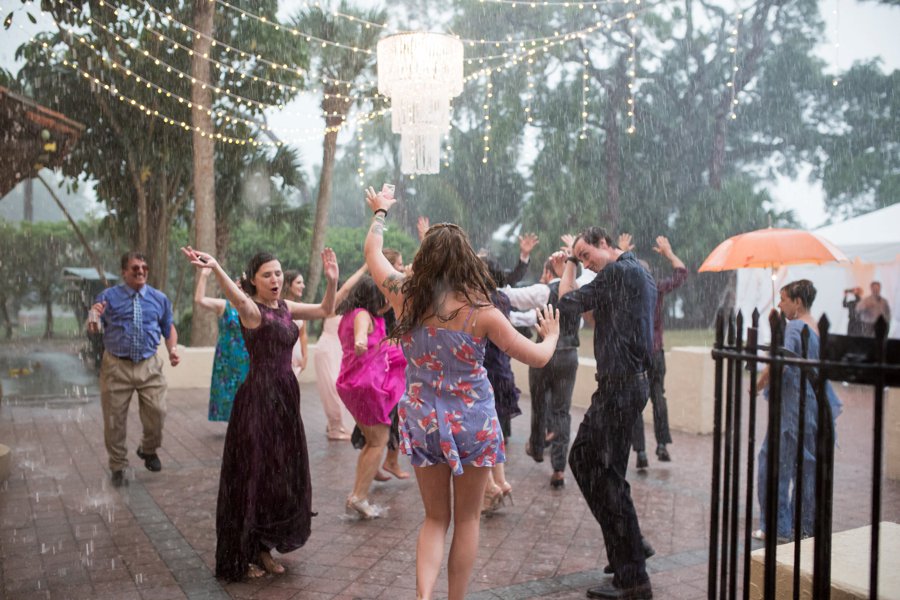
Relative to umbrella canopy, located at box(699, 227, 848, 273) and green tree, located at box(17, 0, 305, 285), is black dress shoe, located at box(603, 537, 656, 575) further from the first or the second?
green tree, located at box(17, 0, 305, 285)

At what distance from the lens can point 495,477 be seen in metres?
5.40

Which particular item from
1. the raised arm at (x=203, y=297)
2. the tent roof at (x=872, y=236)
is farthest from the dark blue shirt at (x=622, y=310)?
the tent roof at (x=872, y=236)

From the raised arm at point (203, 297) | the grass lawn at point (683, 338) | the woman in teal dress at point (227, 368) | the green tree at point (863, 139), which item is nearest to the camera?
the raised arm at point (203, 297)

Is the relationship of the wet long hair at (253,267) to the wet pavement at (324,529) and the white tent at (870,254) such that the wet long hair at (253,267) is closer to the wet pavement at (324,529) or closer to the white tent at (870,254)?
the wet pavement at (324,529)

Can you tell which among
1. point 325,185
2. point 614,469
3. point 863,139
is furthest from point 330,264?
point 863,139

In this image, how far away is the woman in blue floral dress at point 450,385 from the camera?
3154 mm

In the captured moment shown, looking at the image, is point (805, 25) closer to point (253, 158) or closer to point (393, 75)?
point (253, 158)

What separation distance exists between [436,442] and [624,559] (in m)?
1.34

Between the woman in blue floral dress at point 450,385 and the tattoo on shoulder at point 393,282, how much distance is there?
0.10m

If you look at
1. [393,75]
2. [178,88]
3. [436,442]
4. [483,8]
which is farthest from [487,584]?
[483,8]

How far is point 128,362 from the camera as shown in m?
6.13

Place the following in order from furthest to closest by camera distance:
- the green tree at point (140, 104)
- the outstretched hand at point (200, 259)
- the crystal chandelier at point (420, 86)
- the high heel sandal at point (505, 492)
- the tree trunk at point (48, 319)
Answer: the tree trunk at point (48, 319) < the green tree at point (140, 104) < the crystal chandelier at point (420, 86) < the high heel sandal at point (505, 492) < the outstretched hand at point (200, 259)

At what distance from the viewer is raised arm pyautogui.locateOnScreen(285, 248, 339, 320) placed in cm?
430

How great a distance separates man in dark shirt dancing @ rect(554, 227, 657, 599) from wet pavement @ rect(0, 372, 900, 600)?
0.27m
